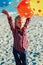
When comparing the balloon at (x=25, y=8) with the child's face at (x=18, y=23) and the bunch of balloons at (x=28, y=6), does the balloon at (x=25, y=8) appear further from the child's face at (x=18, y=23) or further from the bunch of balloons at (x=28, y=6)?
the child's face at (x=18, y=23)

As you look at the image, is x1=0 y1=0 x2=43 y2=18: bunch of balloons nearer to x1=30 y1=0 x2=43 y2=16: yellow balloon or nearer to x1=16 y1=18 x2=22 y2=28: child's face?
x1=30 y1=0 x2=43 y2=16: yellow balloon

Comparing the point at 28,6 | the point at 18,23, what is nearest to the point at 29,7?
the point at 28,6

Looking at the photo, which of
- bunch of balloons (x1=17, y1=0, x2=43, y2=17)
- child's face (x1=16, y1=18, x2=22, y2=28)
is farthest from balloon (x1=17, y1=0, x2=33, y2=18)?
child's face (x1=16, y1=18, x2=22, y2=28)

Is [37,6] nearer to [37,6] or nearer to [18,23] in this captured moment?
[37,6]

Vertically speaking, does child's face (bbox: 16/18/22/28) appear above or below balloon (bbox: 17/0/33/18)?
below

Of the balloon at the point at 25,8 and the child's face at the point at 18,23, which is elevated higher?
the balloon at the point at 25,8

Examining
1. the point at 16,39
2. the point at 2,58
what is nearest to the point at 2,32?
the point at 2,58

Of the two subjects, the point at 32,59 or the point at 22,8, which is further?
the point at 32,59

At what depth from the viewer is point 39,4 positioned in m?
2.68

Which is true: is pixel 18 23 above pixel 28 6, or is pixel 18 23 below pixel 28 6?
below

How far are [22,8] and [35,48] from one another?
221 cm

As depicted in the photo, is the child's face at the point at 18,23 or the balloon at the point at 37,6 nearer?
the balloon at the point at 37,6

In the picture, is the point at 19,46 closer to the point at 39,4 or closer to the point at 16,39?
the point at 16,39

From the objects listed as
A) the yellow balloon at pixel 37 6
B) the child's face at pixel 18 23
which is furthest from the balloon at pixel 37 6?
the child's face at pixel 18 23
